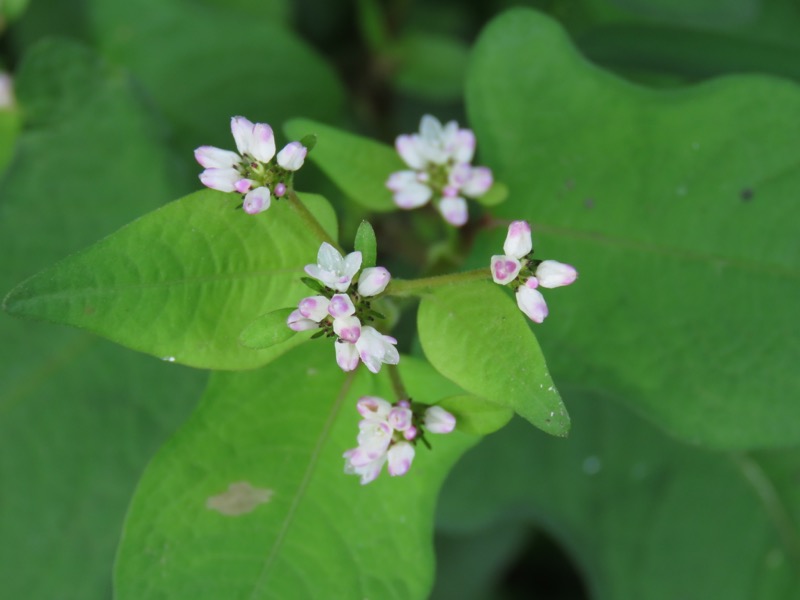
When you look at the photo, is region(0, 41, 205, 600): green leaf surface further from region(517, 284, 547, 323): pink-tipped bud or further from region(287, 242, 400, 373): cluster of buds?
region(517, 284, 547, 323): pink-tipped bud

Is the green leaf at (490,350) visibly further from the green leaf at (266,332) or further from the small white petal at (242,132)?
the small white petal at (242,132)

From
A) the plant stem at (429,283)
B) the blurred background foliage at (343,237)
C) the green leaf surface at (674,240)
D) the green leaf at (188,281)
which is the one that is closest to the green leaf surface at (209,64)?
the blurred background foliage at (343,237)

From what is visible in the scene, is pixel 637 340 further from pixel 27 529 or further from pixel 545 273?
pixel 27 529

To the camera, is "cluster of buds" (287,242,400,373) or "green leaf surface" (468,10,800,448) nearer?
"cluster of buds" (287,242,400,373)

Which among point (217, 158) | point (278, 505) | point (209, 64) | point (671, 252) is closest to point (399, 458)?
point (278, 505)

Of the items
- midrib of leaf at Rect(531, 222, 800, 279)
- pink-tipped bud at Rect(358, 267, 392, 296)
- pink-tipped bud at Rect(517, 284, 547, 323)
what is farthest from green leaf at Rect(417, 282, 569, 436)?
midrib of leaf at Rect(531, 222, 800, 279)

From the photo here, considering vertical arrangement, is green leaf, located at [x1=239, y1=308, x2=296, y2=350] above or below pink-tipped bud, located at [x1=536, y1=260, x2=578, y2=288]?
below

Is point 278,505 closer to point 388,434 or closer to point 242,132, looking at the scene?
point 388,434
